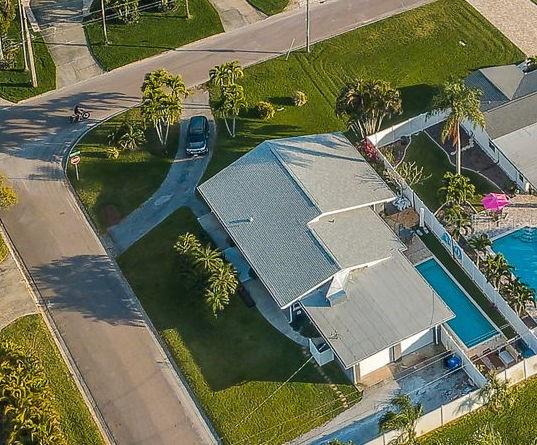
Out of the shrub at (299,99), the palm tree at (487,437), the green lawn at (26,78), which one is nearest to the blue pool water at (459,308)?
the palm tree at (487,437)

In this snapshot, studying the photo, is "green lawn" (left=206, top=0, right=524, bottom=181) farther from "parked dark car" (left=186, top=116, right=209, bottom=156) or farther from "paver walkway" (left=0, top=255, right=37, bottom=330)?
"paver walkway" (left=0, top=255, right=37, bottom=330)

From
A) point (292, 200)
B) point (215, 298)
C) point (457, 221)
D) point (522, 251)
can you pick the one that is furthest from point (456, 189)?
point (215, 298)

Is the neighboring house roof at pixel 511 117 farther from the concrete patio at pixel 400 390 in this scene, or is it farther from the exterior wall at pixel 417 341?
the concrete patio at pixel 400 390

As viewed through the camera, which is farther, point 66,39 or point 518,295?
point 66,39

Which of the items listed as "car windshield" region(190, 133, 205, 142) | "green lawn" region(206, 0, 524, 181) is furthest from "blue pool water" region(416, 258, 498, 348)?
"car windshield" region(190, 133, 205, 142)

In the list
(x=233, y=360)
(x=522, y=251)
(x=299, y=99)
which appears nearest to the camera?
(x=233, y=360)

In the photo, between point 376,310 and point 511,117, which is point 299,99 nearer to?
point 511,117

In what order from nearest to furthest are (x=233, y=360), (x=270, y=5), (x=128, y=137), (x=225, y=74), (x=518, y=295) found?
(x=233, y=360) → (x=518, y=295) → (x=128, y=137) → (x=225, y=74) → (x=270, y=5)
